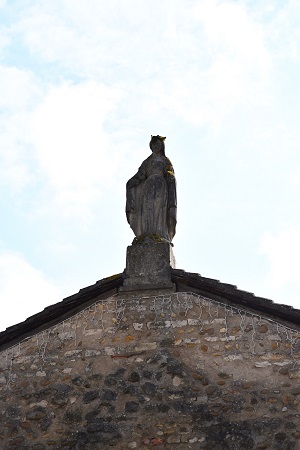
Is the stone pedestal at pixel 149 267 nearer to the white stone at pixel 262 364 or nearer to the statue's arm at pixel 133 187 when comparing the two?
the statue's arm at pixel 133 187

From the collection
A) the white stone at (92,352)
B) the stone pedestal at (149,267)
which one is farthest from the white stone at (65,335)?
the stone pedestal at (149,267)

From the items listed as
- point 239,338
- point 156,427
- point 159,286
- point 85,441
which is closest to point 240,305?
point 239,338

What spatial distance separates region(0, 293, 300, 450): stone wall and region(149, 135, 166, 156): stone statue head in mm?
2156

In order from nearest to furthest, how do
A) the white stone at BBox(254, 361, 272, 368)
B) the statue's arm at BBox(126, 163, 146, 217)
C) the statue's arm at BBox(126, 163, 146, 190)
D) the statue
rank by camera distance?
the white stone at BBox(254, 361, 272, 368)
the statue
the statue's arm at BBox(126, 163, 146, 217)
the statue's arm at BBox(126, 163, 146, 190)

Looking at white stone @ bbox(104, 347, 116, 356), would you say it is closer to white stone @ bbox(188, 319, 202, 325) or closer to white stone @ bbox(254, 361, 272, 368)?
white stone @ bbox(188, 319, 202, 325)

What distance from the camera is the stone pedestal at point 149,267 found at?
A: 8.81 metres

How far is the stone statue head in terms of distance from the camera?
993 cm

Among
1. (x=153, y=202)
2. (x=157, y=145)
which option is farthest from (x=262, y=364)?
(x=157, y=145)

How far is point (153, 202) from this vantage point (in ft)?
30.8

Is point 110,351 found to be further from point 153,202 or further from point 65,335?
point 153,202

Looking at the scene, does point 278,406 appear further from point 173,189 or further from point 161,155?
point 161,155

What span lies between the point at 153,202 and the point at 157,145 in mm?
932

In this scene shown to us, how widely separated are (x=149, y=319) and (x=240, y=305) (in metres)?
1.01

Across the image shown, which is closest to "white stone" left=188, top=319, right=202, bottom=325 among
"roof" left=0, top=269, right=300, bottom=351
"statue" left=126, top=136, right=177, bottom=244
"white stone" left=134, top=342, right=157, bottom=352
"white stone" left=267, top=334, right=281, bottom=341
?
"roof" left=0, top=269, right=300, bottom=351
